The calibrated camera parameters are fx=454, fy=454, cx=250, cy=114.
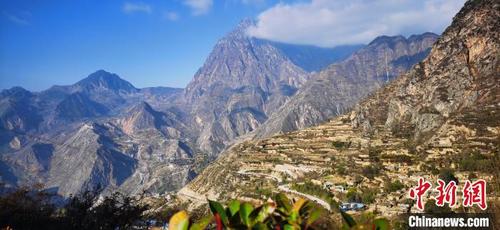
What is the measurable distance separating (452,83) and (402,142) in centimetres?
1829

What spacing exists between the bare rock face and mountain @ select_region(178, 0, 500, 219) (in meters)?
0.23

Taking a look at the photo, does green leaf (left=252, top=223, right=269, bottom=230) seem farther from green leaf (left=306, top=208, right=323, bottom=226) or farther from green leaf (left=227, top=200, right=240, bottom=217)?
green leaf (left=306, top=208, right=323, bottom=226)

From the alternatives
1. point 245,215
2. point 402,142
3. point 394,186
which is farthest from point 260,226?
point 402,142

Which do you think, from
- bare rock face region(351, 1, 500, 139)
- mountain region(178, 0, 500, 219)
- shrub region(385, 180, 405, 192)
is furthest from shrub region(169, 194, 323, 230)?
bare rock face region(351, 1, 500, 139)

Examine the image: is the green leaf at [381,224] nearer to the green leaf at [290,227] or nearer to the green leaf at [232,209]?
the green leaf at [290,227]

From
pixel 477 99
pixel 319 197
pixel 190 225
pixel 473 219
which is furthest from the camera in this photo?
pixel 477 99

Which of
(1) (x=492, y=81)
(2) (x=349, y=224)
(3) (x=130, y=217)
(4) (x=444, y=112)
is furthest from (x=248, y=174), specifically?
(2) (x=349, y=224)

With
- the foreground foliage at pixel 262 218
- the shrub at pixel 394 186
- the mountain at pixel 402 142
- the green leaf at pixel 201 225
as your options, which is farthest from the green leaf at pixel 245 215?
the shrub at pixel 394 186

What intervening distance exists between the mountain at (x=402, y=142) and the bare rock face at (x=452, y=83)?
229mm

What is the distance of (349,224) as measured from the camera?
2484 mm

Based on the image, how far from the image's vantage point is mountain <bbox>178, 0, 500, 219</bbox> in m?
58.5

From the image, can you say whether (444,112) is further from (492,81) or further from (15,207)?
(15,207)

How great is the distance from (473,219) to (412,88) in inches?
4013

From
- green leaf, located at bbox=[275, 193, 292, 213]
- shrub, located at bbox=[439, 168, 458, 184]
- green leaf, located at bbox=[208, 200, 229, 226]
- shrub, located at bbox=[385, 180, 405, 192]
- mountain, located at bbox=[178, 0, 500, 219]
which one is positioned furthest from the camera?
mountain, located at bbox=[178, 0, 500, 219]
